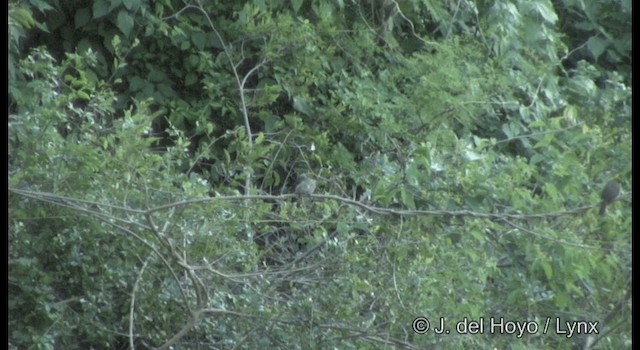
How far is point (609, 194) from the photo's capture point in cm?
407

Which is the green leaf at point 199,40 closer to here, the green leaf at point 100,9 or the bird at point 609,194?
the green leaf at point 100,9

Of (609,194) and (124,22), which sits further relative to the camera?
(124,22)

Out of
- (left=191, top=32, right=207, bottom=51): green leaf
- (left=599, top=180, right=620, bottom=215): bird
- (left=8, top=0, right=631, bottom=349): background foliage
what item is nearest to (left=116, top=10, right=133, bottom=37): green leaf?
(left=8, top=0, right=631, bottom=349): background foliage

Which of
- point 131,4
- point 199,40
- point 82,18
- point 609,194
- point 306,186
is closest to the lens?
point 609,194

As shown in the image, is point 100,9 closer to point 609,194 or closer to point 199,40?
point 199,40

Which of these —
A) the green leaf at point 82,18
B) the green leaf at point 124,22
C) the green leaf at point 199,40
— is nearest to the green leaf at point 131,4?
the green leaf at point 124,22

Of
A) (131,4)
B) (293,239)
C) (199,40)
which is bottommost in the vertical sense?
(293,239)

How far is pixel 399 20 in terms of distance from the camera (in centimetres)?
704

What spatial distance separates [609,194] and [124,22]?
9.72 feet

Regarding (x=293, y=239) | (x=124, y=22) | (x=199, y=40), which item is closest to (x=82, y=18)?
(x=124, y=22)

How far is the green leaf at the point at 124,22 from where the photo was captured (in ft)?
19.7

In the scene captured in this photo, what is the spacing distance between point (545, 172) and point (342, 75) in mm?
1844

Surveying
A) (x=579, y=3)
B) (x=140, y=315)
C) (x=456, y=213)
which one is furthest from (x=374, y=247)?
(x=579, y=3)
